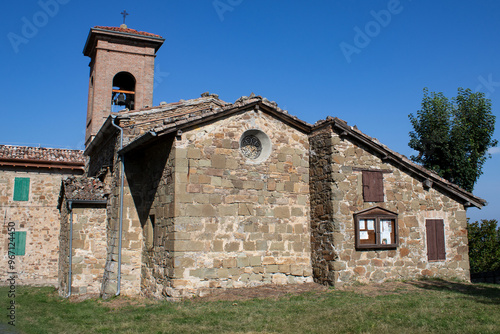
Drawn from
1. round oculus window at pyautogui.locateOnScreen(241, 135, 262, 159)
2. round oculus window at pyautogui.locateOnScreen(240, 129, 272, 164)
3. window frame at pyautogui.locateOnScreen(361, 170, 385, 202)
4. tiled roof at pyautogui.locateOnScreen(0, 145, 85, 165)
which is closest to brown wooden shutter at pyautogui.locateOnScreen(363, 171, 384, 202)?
window frame at pyautogui.locateOnScreen(361, 170, 385, 202)

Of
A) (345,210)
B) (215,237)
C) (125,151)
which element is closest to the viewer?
(215,237)

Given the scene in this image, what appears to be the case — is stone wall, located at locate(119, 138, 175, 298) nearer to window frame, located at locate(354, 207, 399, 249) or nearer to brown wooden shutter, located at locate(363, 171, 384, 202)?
window frame, located at locate(354, 207, 399, 249)

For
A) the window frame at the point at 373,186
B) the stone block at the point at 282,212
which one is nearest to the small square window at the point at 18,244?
the stone block at the point at 282,212

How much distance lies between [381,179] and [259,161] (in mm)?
3646

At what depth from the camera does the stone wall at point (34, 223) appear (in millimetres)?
20516

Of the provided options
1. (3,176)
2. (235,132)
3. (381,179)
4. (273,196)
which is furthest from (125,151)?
(3,176)

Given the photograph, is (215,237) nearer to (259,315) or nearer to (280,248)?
(280,248)

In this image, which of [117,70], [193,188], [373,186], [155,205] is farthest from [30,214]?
[373,186]

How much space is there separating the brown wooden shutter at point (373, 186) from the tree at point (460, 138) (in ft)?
27.5

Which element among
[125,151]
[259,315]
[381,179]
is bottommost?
[259,315]

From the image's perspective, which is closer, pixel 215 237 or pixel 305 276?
pixel 215 237

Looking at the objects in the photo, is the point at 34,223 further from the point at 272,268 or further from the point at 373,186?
the point at 373,186

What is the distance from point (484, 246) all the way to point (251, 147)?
12.9 metres

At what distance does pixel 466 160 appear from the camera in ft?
64.2
